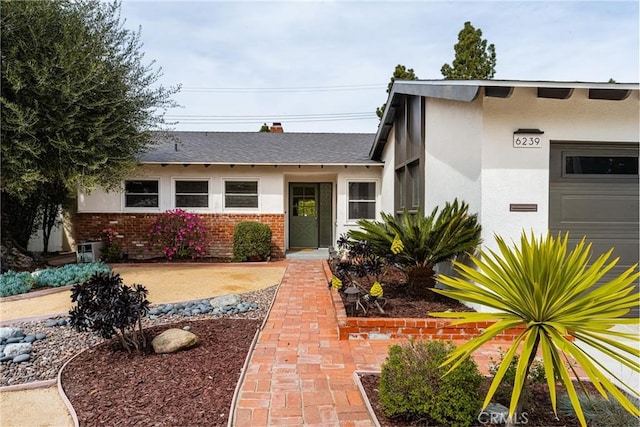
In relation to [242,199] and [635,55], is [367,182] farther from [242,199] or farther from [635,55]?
[635,55]

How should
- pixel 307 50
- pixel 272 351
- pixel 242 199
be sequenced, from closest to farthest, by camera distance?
pixel 272 351 → pixel 307 50 → pixel 242 199

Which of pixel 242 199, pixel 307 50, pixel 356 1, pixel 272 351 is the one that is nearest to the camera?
pixel 272 351

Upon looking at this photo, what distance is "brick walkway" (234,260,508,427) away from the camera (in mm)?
2887

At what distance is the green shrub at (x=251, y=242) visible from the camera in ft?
36.4

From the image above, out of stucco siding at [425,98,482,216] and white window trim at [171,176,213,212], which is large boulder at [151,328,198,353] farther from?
white window trim at [171,176,213,212]

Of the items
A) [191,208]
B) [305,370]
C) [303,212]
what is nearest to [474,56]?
[303,212]

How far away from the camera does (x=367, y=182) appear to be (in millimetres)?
12336

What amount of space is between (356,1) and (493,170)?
4.08 meters

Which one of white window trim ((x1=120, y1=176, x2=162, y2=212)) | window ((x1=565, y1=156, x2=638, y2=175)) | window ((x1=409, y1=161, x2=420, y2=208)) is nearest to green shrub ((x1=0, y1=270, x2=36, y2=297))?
white window trim ((x1=120, y1=176, x2=162, y2=212))

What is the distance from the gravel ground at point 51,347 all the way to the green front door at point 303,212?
7.30 metres

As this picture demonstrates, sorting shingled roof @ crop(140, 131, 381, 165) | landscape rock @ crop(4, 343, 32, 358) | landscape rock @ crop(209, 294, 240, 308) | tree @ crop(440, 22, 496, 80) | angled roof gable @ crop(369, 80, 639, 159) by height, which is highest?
tree @ crop(440, 22, 496, 80)

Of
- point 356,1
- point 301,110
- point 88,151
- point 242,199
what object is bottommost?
point 242,199

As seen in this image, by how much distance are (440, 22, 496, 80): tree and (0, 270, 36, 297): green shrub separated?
15.4 meters

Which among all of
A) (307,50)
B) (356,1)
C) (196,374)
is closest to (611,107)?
(356,1)
